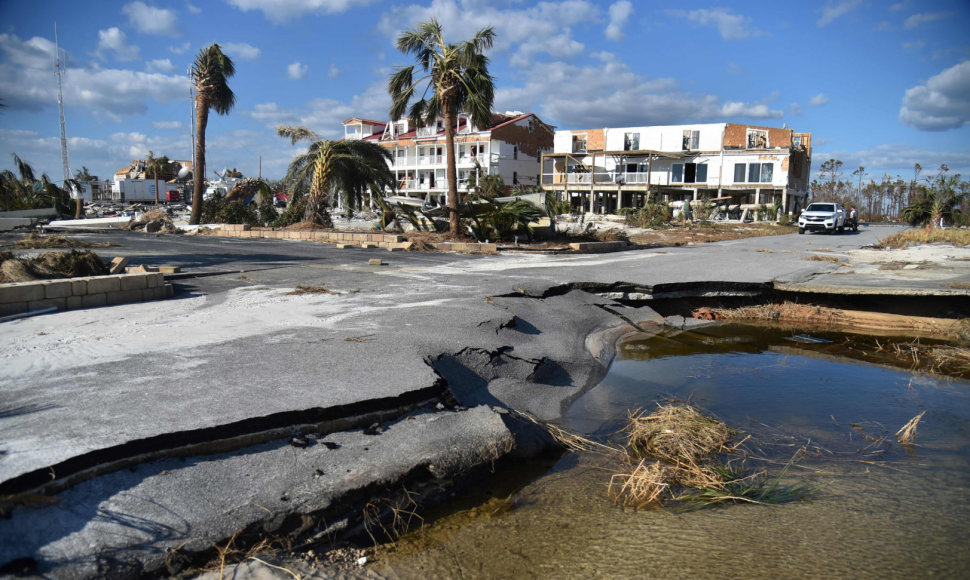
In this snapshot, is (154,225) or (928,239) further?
(154,225)

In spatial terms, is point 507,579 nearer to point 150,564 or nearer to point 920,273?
point 150,564

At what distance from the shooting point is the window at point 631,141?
52.4 m

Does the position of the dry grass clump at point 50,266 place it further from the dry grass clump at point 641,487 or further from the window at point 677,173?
the window at point 677,173

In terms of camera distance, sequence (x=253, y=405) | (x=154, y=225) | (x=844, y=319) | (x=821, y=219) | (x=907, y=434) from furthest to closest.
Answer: (x=821, y=219) < (x=154, y=225) < (x=844, y=319) < (x=907, y=434) < (x=253, y=405)

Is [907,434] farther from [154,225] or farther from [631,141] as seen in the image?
[631,141]

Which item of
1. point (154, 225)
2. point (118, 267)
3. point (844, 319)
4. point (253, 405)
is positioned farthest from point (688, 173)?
point (253, 405)

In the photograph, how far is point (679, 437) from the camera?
15.0 ft

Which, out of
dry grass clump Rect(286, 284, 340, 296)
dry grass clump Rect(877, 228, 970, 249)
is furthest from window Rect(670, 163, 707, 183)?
dry grass clump Rect(286, 284, 340, 296)

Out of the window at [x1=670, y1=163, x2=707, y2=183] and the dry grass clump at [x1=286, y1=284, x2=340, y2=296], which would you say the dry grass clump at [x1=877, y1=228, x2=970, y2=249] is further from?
the window at [x1=670, y1=163, x2=707, y2=183]

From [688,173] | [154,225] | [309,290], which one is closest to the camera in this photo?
[309,290]

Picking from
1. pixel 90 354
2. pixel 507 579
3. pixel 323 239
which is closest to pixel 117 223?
pixel 323 239

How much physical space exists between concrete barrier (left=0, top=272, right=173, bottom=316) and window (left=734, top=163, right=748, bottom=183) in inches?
1872

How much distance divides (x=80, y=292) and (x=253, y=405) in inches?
200

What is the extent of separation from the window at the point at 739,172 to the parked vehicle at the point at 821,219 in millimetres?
18063
